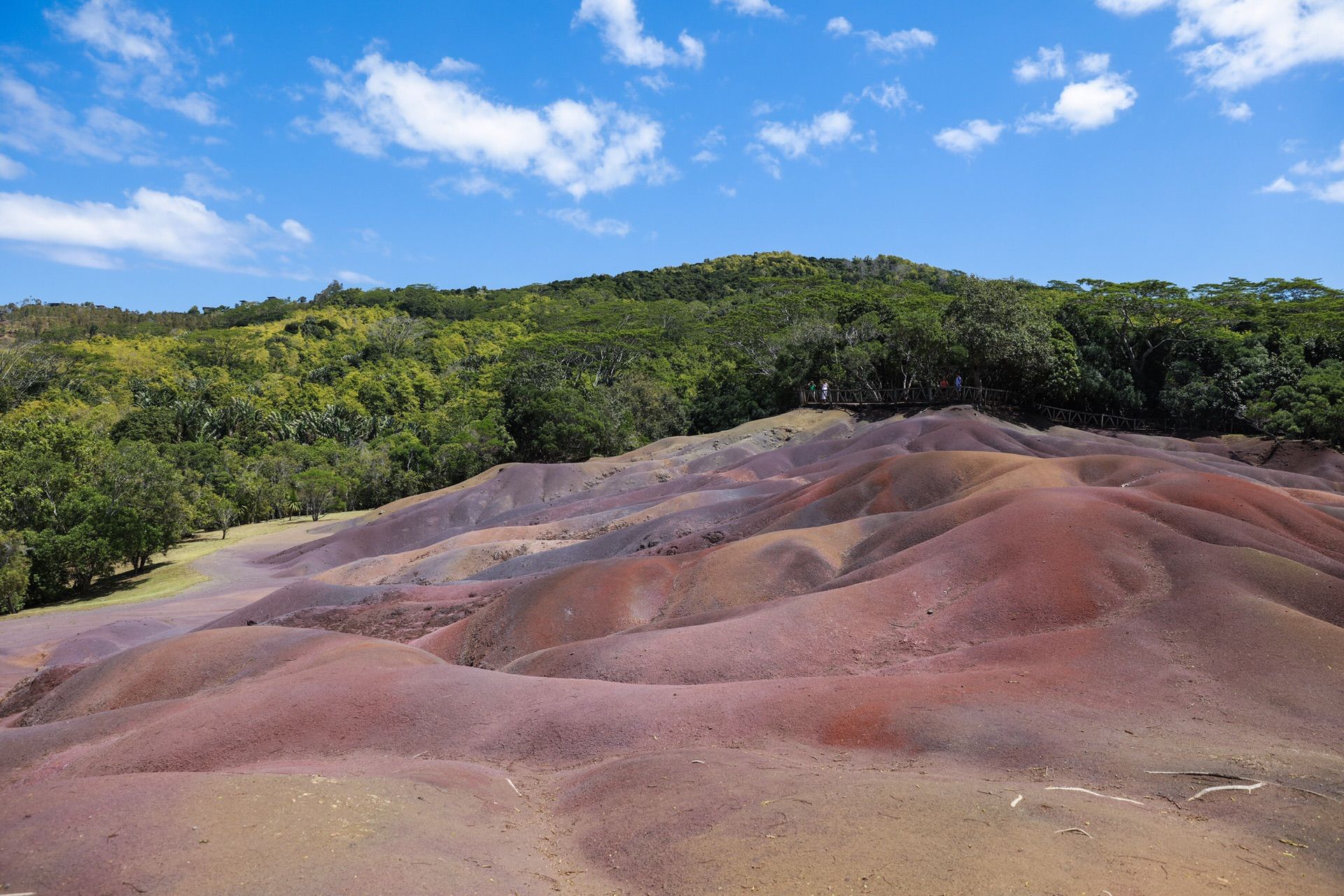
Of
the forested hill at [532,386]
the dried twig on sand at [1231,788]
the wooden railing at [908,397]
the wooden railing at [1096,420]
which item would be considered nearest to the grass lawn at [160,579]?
the forested hill at [532,386]

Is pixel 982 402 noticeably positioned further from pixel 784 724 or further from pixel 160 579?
pixel 160 579

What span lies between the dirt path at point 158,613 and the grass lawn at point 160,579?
45 centimetres

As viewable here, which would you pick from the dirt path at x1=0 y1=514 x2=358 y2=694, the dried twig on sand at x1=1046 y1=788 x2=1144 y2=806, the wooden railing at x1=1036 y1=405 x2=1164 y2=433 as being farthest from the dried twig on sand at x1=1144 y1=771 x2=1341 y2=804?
the wooden railing at x1=1036 y1=405 x2=1164 y2=433

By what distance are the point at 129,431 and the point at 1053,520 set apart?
206 ft

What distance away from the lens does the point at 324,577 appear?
1480 inches

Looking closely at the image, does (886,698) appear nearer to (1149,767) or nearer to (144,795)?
(1149,767)

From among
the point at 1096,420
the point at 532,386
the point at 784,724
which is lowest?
the point at 784,724

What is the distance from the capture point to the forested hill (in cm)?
4147

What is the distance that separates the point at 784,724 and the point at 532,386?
5320 centimetres

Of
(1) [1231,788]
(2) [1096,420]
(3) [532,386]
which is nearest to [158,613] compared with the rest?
(3) [532,386]

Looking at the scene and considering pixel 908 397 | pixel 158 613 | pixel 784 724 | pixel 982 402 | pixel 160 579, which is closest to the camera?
pixel 784 724

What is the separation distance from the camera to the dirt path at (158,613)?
89.9 feet

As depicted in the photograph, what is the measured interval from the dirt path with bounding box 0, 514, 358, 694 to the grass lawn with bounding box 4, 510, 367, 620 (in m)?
0.45

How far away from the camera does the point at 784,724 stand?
12.4 metres
